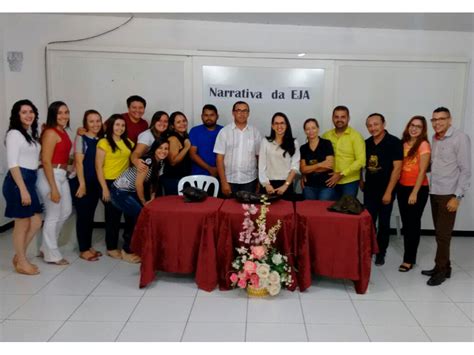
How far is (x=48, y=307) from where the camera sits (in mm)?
2717

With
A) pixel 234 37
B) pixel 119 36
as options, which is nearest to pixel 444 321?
pixel 234 37

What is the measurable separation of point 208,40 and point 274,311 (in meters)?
3.07

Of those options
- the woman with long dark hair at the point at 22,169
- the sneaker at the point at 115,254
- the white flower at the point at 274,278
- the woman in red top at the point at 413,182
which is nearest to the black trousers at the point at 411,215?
the woman in red top at the point at 413,182

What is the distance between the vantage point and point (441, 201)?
3150 millimetres

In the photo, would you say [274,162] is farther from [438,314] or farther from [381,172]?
[438,314]

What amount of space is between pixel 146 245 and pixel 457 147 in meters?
2.51

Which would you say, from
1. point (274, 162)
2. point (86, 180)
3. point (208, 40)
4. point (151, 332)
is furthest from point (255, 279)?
point (208, 40)

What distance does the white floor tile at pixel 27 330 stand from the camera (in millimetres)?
2328

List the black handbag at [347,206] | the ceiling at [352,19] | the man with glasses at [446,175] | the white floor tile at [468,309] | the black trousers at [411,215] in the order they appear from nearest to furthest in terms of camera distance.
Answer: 1. the white floor tile at [468,309]
2. the black handbag at [347,206]
3. the man with glasses at [446,175]
4. the black trousers at [411,215]
5. the ceiling at [352,19]

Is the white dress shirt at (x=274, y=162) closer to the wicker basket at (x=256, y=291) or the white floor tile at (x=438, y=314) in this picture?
the wicker basket at (x=256, y=291)

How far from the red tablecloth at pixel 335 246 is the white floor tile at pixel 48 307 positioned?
1651 mm

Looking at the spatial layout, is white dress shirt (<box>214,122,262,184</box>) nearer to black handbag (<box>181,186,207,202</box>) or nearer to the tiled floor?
black handbag (<box>181,186,207,202</box>)

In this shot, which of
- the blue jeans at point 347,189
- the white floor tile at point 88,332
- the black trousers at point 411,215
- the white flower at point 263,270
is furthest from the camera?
the blue jeans at point 347,189
